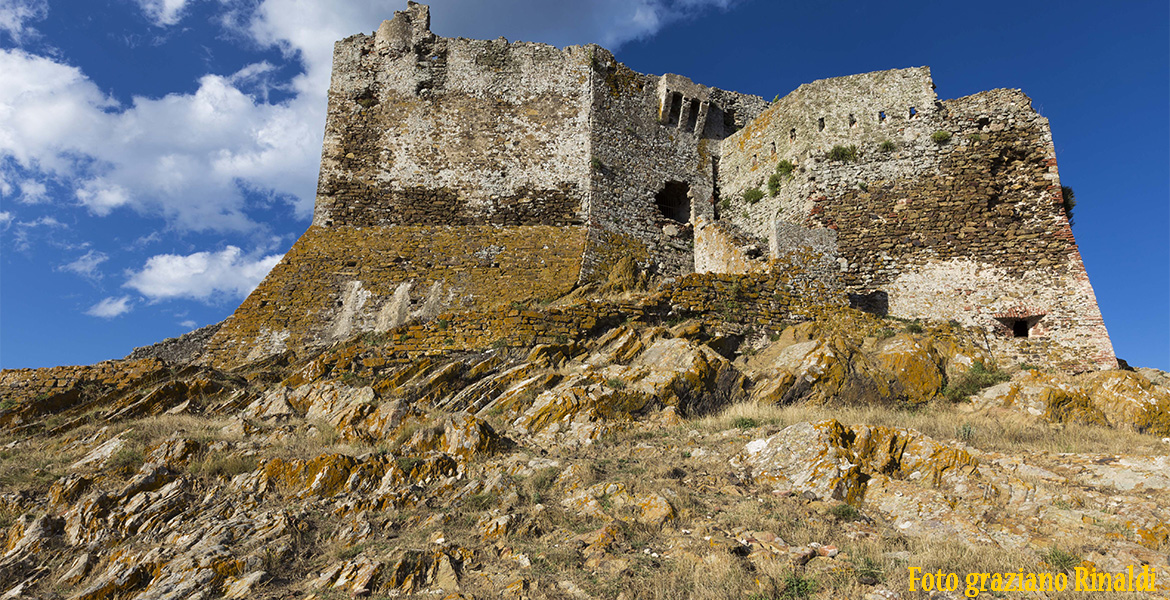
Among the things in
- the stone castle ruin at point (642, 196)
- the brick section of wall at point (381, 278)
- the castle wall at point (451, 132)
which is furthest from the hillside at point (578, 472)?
the castle wall at point (451, 132)

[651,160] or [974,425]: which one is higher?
[651,160]

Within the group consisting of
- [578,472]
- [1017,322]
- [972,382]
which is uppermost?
[1017,322]

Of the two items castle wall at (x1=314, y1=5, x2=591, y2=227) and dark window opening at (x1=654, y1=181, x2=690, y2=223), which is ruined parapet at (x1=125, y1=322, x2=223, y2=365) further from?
dark window opening at (x1=654, y1=181, x2=690, y2=223)

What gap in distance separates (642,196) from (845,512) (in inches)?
550

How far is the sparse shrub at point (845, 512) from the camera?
219 inches

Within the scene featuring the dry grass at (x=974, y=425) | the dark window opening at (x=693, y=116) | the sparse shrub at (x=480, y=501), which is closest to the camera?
the sparse shrub at (x=480, y=501)

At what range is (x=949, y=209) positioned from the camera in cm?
1480

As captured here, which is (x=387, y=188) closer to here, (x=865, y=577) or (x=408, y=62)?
(x=408, y=62)

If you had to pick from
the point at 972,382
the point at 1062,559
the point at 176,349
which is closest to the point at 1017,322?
the point at 972,382

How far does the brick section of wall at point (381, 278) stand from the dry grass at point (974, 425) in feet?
24.0

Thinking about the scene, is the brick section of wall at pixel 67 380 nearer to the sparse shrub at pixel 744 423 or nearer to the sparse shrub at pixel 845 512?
the sparse shrub at pixel 744 423

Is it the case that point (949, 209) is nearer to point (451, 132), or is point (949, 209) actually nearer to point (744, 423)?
point (744, 423)

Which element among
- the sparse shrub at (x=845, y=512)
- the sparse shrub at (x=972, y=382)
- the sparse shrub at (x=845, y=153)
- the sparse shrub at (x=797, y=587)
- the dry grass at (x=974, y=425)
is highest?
the sparse shrub at (x=845, y=153)

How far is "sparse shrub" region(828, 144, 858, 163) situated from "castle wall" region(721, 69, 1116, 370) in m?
0.05
